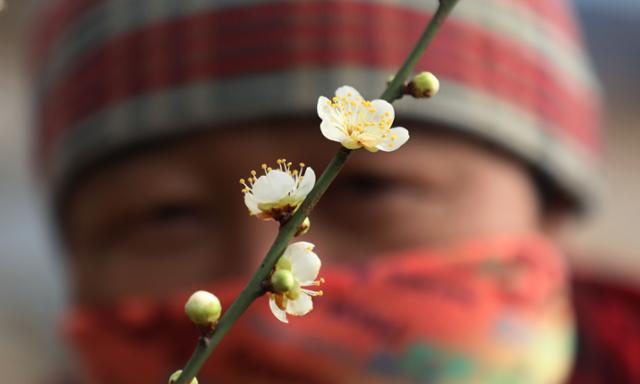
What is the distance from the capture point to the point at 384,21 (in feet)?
2.81

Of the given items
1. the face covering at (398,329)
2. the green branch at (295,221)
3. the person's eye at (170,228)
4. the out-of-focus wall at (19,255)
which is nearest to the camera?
the green branch at (295,221)

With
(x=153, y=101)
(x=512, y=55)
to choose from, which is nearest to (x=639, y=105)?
(x=512, y=55)

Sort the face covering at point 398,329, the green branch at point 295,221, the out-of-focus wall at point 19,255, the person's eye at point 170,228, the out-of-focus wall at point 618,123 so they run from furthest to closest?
1. the out-of-focus wall at point 618,123
2. the out-of-focus wall at point 19,255
3. the person's eye at point 170,228
4. the face covering at point 398,329
5. the green branch at point 295,221

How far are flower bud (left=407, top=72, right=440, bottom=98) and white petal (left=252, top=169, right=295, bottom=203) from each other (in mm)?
34

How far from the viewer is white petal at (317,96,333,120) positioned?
19 centimetres

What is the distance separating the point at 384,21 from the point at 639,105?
2.30 m

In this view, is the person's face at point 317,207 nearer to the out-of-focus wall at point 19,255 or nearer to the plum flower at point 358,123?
the plum flower at point 358,123

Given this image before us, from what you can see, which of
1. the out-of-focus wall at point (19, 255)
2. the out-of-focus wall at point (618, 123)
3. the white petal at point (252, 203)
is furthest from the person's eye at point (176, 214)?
the out-of-focus wall at point (618, 123)

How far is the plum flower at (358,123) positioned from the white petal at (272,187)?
18 mm

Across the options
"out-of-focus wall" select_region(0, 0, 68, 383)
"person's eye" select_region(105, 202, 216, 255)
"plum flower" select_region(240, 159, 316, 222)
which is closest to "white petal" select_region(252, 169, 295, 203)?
"plum flower" select_region(240, 159, 316, 222)

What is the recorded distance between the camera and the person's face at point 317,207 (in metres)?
0.86

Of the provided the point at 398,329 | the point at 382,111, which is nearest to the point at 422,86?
the point at 382,111

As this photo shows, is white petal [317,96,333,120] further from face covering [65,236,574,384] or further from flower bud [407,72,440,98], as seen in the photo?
face covering [65,236,574,384]

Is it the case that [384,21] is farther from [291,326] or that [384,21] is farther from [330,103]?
[330,103]
